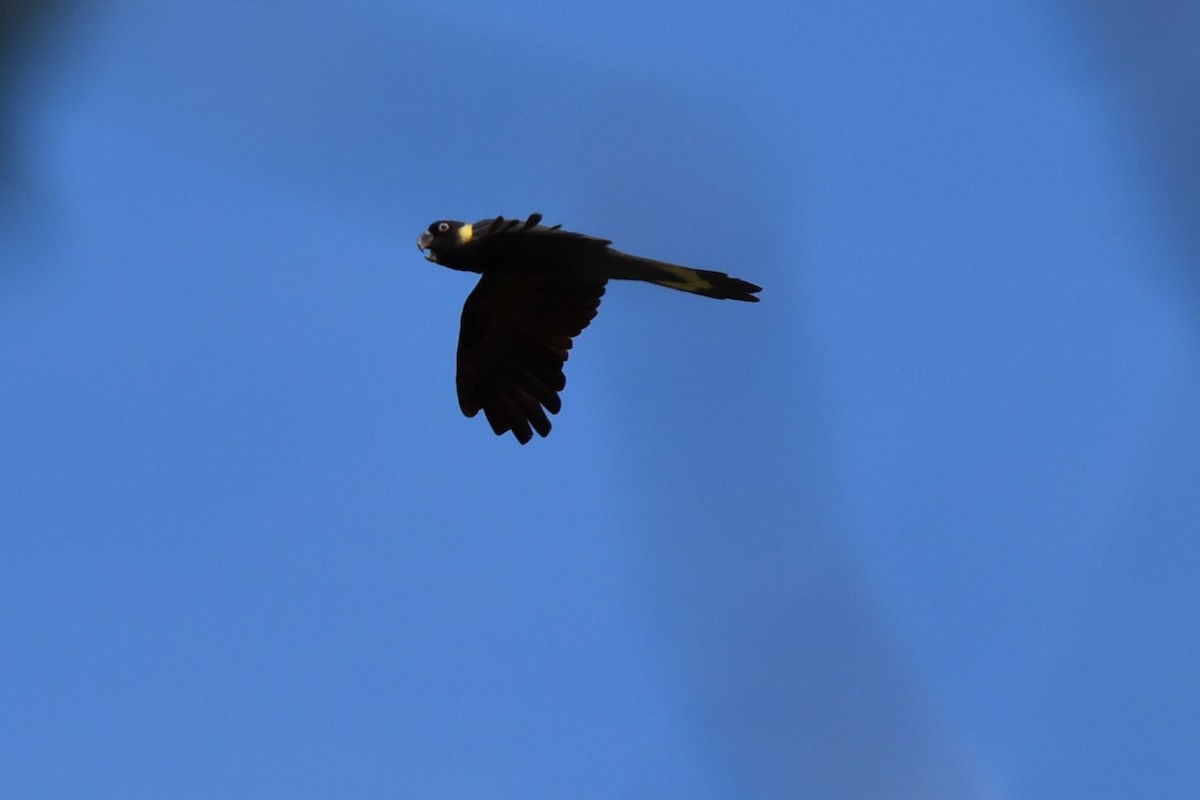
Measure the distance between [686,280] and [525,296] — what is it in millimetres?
1790

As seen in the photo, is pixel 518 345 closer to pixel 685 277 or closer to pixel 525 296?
pixel 525 296

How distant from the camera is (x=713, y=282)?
10.5 m

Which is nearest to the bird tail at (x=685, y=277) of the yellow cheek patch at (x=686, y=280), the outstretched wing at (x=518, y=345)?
the yellow cheek patch at (x=686, y=280)

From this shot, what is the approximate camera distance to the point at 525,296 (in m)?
11.8

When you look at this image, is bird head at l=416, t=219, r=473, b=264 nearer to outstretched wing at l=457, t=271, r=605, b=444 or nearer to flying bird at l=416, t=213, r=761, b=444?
flying bird at l=416, t=213, r=761, b=444

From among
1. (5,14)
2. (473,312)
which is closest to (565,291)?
(473,312)

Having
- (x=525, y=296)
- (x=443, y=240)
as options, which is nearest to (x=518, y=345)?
(x=525, y=296)

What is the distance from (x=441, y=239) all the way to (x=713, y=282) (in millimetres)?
2051

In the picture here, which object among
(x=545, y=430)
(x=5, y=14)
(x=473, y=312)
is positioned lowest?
(x=5, y=14)

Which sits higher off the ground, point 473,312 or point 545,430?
point 473,312

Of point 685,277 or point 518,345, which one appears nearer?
point 685,277

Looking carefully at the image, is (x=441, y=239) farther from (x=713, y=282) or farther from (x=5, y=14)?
(x=5, y=14)

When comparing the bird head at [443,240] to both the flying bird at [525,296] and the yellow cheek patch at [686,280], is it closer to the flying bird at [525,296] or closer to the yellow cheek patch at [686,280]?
the flying bird at [525,296]

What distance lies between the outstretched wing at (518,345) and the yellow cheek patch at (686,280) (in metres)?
1.20
